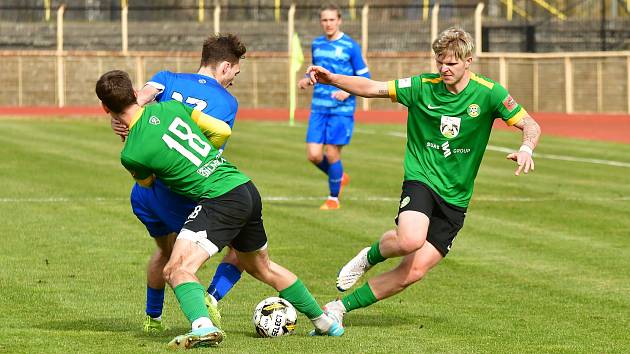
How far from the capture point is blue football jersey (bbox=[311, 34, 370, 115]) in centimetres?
1623

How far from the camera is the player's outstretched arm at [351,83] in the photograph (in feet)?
28.9

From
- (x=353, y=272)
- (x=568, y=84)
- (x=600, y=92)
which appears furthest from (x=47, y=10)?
(x=353, y=272)

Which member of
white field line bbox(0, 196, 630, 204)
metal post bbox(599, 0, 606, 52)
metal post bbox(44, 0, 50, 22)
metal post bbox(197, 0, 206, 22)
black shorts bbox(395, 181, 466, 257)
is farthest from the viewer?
metal post bbox(197, 0, 206, 22)

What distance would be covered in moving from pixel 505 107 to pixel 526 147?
40 centimetres

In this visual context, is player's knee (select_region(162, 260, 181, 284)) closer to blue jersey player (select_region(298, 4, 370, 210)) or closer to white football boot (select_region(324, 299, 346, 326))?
white football boot (select_region(324, 299, 346, 326))

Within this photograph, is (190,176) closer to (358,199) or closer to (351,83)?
(351,83)

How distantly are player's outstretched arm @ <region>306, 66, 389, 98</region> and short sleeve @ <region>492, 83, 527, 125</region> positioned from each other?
0.72m

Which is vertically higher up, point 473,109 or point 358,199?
point 473,109

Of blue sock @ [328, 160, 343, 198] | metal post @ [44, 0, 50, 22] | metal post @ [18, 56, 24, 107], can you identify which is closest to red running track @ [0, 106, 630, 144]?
metal post @ [18, 56, 24, 107]

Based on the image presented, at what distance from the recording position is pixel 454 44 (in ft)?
27.8

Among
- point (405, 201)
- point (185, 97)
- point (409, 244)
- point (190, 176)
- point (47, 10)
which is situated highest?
point (47, 10)

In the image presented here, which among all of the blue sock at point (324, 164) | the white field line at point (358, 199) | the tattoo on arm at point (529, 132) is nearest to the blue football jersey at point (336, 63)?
the blue sock at point (324, 164)

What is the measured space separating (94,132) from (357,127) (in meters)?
7.08

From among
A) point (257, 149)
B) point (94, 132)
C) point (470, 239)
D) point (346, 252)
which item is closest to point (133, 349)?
point (346, 252)
